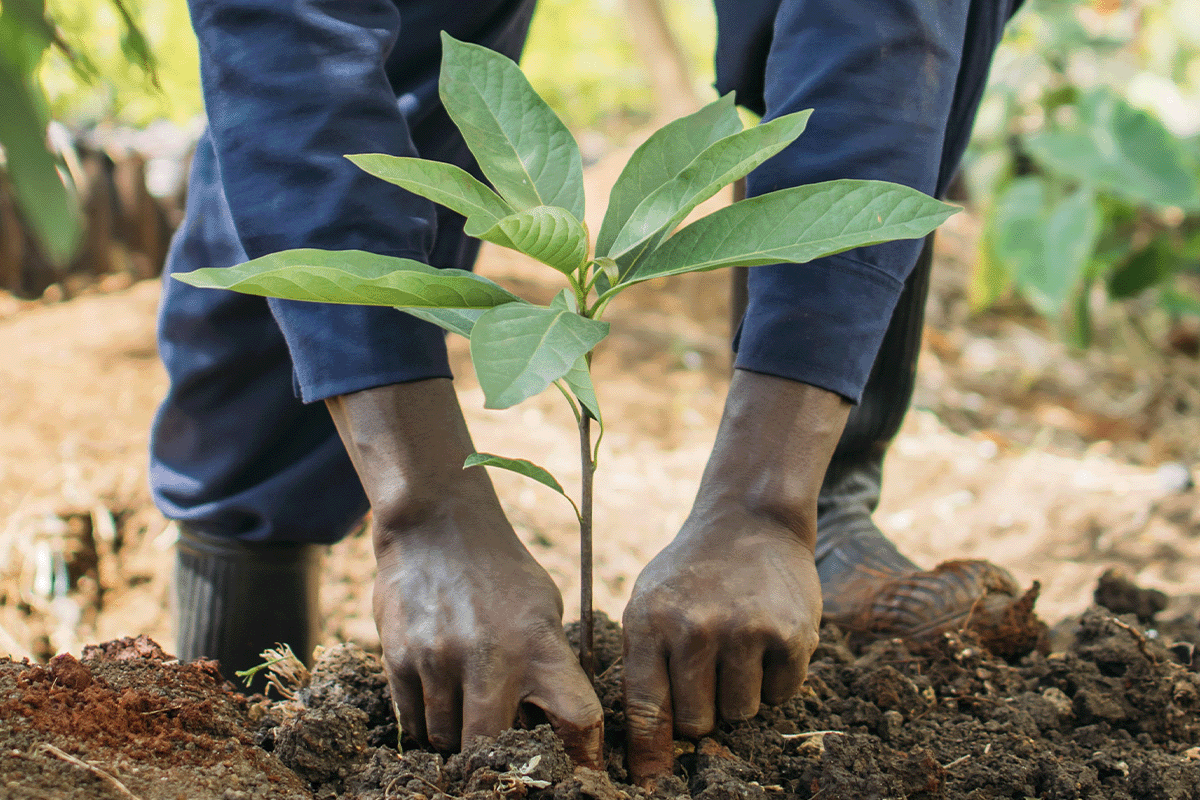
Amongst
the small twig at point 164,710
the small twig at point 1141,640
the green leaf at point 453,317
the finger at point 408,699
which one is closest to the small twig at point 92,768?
the small twig at point 164,710

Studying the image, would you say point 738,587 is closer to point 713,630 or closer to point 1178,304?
point 713,630

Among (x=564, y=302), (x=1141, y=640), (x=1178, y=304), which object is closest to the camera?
(x=564, y=302)

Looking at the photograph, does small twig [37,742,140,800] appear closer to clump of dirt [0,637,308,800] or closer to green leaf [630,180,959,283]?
clump of dirt [0,637,308,800]

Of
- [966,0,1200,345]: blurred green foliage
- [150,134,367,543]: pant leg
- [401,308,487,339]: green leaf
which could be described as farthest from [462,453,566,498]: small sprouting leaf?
[966,0,1200,345]: blurred green foliage

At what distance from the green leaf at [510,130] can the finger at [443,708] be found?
408 millimetres

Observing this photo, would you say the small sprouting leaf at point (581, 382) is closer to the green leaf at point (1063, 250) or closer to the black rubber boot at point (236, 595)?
the black rubber boot at point (236, 595)

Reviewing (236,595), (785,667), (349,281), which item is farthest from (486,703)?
(236,595)

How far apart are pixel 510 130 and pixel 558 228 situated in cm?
17

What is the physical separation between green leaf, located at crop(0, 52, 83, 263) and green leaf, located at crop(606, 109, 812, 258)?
1.49 ft

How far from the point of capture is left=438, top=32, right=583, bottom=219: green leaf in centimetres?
81

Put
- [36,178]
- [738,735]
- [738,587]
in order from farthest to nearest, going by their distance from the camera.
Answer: [738,735] < [738,587] < [36,178]

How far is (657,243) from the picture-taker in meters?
0.79

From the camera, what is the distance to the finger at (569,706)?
807 millimetres

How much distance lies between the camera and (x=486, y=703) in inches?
31.1
